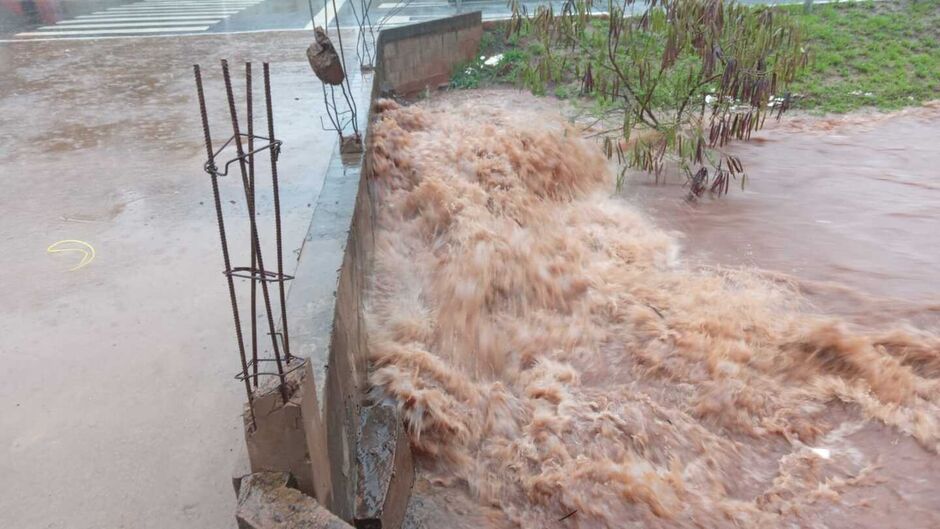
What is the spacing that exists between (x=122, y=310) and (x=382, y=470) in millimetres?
1813

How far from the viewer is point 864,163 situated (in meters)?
7.74

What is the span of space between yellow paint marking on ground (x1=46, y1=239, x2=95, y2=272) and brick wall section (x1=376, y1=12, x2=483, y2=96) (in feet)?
15.5

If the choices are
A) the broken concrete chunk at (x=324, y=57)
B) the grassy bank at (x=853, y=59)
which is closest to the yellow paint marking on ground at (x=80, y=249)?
the broken concrete chunk at (x=324, y=57)

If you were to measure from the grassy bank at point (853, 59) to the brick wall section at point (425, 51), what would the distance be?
0.27 metres

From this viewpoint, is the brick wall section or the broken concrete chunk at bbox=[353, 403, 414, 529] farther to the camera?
the brick wall section

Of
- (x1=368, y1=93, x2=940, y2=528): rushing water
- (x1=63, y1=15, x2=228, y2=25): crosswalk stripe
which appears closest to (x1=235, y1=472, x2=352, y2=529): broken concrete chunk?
(x1=368, y1=93, x2=940, y2=528): rushing water

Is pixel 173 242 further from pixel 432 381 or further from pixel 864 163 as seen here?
pixel 864 163

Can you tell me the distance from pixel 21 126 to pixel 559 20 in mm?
5860

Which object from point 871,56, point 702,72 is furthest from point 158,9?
point 871,56

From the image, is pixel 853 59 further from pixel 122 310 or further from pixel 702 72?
pixel 122 310

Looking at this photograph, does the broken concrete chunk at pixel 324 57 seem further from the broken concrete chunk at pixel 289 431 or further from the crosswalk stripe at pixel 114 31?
the crosswalk stripe at pixel 114 31

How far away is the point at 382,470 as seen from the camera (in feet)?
10.2

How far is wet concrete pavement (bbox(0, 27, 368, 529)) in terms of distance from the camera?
9.16ft

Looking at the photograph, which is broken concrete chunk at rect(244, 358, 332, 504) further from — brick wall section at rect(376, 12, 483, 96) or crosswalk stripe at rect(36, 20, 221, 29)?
crosswalk stripe at rect(36, 20, 221, 29)
